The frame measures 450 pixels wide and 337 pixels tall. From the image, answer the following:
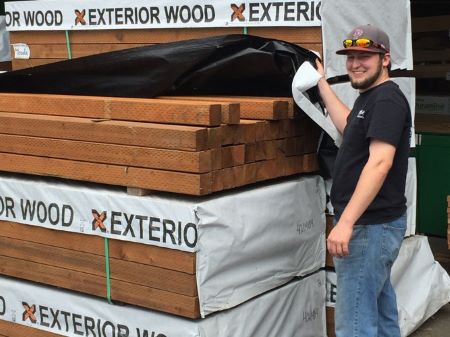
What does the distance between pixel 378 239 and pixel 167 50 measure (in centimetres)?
186

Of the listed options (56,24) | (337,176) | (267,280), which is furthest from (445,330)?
(56,24)

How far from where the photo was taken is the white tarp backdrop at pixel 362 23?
435cm

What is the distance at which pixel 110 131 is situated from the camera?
3.81 meters

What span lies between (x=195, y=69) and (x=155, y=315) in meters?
1.59

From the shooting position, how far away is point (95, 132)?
388 cm

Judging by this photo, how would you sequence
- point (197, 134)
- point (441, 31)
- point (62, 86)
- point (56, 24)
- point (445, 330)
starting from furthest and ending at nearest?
point (441, 31) < point (56, 24) < point (445, 330) < point (62, 86) < point (197, 134)

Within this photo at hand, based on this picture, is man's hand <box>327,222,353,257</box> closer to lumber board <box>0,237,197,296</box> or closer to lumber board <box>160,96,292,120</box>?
lumber board <box>0,237,197,296</box>

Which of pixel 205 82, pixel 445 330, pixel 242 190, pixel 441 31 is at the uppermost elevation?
pixel 441 31

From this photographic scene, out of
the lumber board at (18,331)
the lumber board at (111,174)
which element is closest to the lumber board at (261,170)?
the lumber board at (111,174)

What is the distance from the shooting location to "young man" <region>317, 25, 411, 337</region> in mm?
3385

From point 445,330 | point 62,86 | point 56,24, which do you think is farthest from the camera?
point 56,24

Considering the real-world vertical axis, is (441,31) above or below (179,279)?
above

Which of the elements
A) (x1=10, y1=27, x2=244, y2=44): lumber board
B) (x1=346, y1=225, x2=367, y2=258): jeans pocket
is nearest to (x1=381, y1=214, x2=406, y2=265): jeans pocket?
(x1=346, y1=225, x2=367, y2=258): jeans pocket

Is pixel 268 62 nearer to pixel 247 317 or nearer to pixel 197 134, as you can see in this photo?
pixel 197 134
